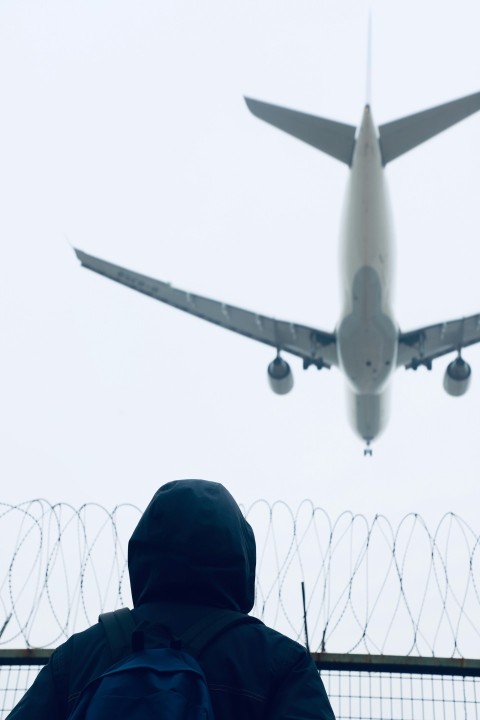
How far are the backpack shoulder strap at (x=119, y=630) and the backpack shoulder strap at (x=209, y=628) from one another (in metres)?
0.26

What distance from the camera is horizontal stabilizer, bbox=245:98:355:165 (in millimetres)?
28688

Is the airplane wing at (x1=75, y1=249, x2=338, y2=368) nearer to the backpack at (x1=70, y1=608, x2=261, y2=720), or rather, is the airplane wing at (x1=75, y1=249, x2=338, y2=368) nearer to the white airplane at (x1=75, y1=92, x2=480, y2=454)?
the white airplane at (x1=75, y1=92, x2=480, y2=454)

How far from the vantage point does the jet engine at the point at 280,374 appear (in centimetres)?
3119

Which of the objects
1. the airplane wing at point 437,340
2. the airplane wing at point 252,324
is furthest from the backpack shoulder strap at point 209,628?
the airplane wing at point 252,324

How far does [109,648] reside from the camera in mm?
3449

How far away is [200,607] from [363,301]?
23320mm

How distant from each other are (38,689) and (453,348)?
92.7 ft

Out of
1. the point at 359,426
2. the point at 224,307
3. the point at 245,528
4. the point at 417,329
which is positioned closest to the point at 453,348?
the point at 417,329

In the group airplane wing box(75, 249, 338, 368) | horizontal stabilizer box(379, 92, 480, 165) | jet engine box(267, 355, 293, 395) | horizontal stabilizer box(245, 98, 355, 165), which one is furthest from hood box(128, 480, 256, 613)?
jet engine box(267, 355, 293, 395)

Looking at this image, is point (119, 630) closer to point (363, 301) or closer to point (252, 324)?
point (363, 301)

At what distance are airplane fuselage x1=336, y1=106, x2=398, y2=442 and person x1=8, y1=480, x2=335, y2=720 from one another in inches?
899

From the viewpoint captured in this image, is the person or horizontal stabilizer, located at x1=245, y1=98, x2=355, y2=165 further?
horizontal stabilizer, located at x1=245, y1=98, x2=355, y2=165

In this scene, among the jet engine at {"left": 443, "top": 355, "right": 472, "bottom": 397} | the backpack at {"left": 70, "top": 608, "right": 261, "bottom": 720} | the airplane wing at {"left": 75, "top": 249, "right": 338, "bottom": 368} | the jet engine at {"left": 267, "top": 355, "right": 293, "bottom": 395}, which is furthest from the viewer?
the jet engine at {"left": 267, "top": 355, "right": 293, "bottom": 395}

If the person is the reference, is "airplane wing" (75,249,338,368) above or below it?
above
